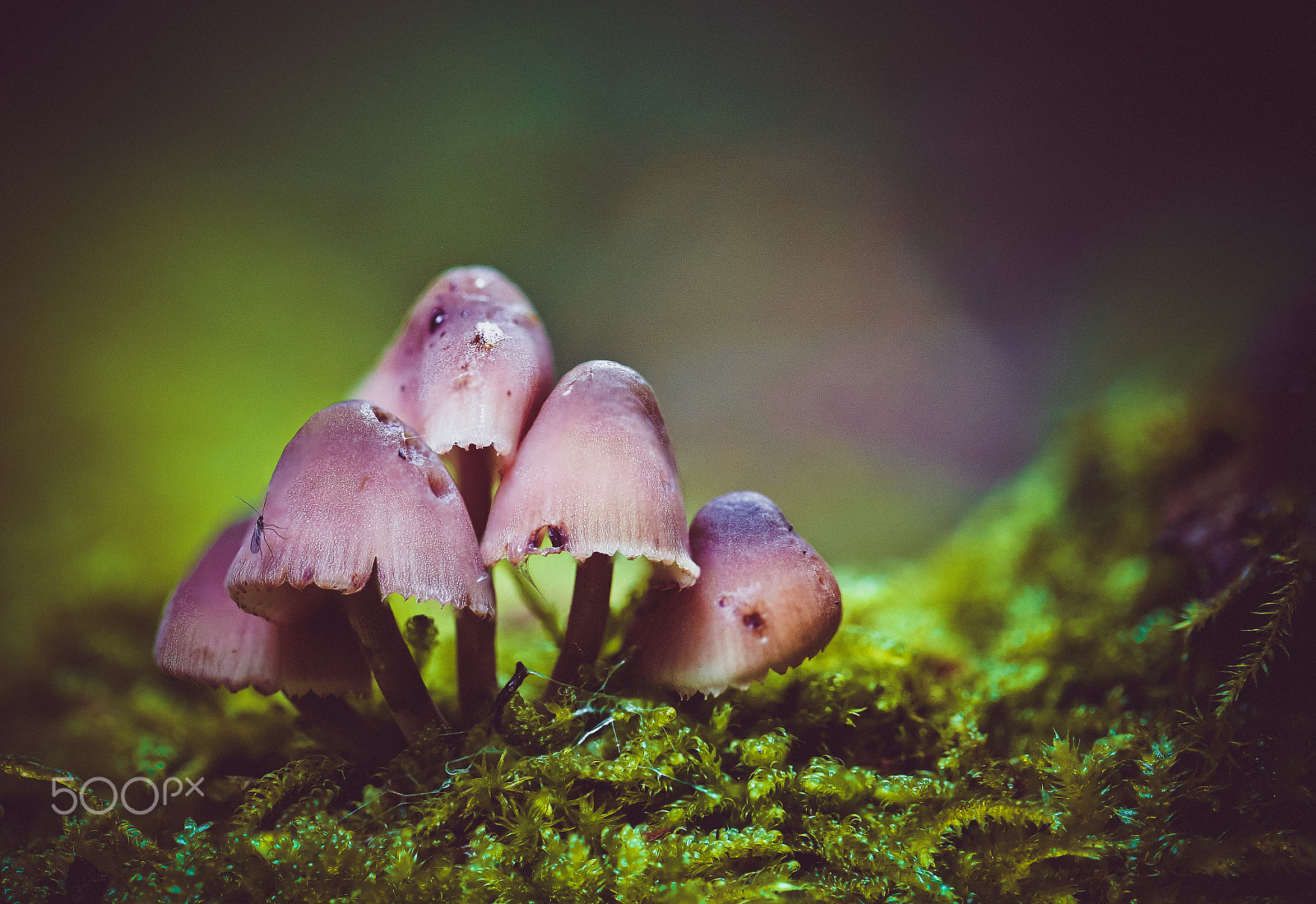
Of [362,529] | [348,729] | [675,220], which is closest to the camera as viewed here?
[362,529]

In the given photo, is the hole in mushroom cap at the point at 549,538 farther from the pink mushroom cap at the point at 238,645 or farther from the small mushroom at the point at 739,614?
the pink mushroom cap at the point at 238,645

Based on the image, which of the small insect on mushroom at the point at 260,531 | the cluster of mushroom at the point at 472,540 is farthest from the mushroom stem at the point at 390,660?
the small insect on mushroom at the point at 260,531

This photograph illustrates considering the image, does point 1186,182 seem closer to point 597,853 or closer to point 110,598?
point 597,853

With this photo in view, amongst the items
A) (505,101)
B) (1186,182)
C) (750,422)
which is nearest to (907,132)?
(1186,182)

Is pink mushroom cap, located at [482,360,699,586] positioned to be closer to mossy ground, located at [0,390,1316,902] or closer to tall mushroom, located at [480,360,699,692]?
tall mushroom, located at [480,360,699,692]

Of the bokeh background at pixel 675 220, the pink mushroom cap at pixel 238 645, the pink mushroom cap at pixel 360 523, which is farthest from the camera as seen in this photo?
the bokeh background at pixel 675 220

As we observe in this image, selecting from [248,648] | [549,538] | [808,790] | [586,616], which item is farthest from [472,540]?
[808,790]

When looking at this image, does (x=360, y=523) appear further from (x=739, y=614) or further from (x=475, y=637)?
(x=739, y=614)
